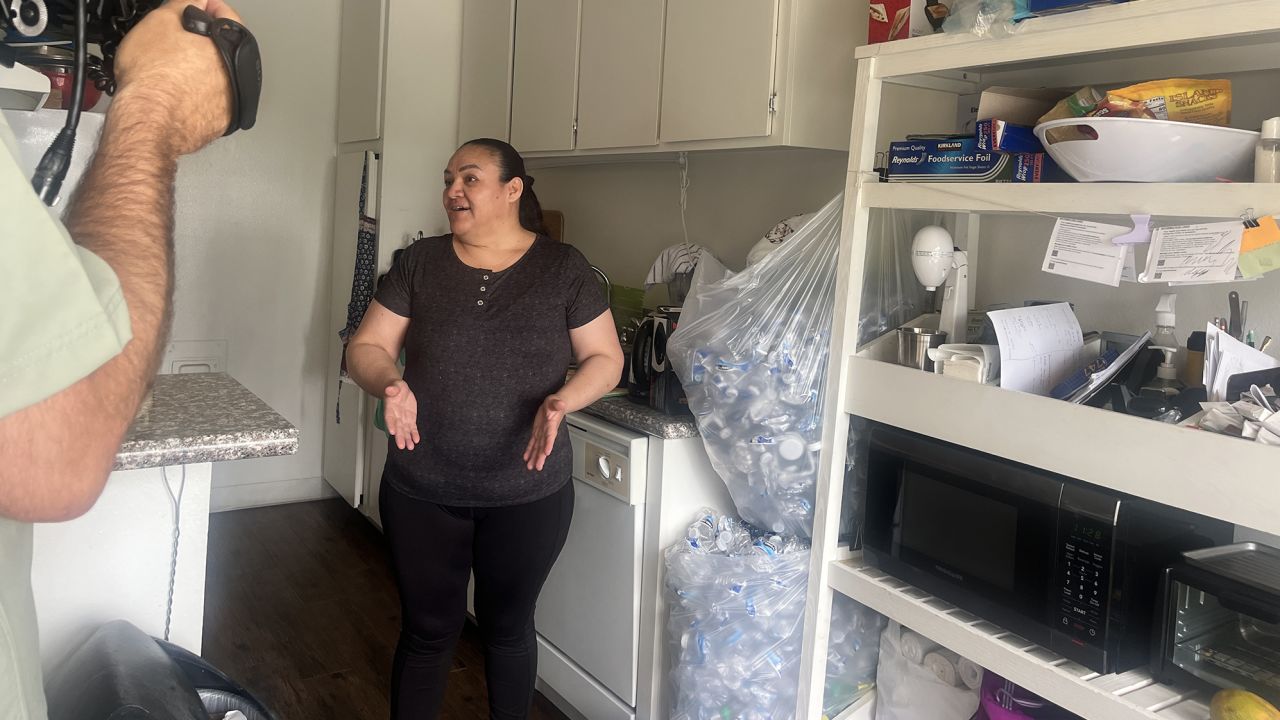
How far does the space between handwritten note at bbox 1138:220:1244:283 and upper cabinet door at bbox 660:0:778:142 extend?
0.88 m

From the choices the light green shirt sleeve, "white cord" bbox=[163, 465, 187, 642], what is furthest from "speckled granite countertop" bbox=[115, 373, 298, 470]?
the light green shirt sleeve

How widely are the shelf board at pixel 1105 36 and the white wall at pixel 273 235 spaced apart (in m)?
2.82

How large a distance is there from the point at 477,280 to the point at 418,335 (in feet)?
0.52

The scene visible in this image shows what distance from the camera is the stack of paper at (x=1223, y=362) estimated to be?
4.08 feet

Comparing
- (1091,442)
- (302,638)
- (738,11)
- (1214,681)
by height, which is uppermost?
(738,11)

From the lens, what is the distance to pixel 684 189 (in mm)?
2656

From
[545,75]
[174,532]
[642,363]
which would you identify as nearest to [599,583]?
[642,363]

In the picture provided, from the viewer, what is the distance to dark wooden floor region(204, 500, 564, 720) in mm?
2393

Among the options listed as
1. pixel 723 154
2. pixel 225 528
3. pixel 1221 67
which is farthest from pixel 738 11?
pixel 225 528

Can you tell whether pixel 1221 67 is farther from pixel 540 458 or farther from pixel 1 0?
pixel 1 0

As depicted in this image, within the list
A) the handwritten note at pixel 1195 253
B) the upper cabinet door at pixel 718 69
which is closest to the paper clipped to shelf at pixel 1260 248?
the handwritten note at pixel 1195 253

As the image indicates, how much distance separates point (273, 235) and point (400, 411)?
96.2 inches

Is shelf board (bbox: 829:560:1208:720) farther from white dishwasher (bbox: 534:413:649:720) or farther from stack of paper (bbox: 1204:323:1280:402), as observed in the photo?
white dishwasher (bbox: 534:413:649:720)

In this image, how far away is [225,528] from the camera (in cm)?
358
